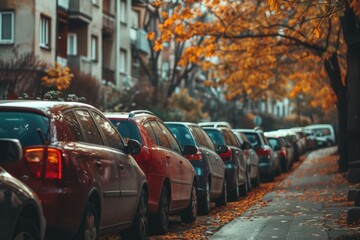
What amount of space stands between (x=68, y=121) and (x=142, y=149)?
311cm

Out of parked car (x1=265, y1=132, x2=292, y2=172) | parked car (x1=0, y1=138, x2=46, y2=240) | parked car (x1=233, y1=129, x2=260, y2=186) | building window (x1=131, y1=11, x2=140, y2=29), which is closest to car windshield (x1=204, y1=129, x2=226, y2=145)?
parked car (x1=233, y1=129, x2=260, y2=186)

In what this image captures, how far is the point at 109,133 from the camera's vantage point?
11109 millimetres

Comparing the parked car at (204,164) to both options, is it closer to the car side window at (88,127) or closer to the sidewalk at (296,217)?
the sidewalk at (296,217)

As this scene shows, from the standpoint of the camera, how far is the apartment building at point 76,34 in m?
35.1

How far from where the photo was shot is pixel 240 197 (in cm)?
2239

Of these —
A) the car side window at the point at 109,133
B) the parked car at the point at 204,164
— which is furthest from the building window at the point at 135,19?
the car side window at the point at 109,133

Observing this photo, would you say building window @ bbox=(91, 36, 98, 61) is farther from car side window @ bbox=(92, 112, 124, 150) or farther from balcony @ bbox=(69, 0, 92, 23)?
car side window @ bbox=(92, 112, 124, 150)

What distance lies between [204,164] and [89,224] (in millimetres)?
7488

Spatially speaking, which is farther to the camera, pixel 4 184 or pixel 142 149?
pixel 142 149

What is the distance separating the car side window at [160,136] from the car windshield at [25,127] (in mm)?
4443

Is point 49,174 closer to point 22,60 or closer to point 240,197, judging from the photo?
point 240,197

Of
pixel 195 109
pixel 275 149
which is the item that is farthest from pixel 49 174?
pixel 195 109

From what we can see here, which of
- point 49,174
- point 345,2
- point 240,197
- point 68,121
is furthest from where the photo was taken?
point 240,197

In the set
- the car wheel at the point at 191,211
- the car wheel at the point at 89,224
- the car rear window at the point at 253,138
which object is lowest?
the car wheel at the point at 191,211
